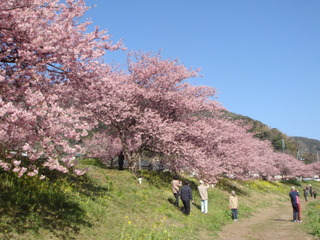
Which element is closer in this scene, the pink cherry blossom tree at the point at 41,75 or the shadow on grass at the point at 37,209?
the pink cherry blossom tree at the point at 41,75

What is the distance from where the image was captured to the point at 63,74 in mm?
9367

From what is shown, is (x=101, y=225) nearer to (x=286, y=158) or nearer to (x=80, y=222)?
(x=80, y=222)

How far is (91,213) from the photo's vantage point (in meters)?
10.5

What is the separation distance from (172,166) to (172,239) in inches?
523

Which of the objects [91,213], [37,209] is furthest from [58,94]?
[91,213]

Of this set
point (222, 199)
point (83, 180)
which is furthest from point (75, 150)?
point (222, 199)

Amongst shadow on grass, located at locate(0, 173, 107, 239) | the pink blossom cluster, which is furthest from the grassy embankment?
the pink blossom cluster

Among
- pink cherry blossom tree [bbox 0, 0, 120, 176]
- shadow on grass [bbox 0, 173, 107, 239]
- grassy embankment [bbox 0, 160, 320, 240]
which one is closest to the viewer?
pink cherry blossom tree [bbox 0, 0, 120, 176]

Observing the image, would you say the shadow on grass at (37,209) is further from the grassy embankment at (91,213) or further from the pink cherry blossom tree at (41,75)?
the pink cherry blossom tree at (41,75)

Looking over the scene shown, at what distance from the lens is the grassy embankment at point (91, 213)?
27.3 ft

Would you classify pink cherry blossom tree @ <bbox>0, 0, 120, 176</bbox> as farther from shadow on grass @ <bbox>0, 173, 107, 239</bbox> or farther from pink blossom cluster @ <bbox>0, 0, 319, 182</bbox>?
shadow on grass @ <bbox>0, 173, 107, 239</bbox>

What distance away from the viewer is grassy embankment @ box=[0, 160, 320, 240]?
8.34m

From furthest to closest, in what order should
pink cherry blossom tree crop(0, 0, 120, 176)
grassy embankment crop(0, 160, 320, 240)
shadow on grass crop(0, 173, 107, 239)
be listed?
1. grassy embankment crop(0, 160, 320, 240)
2. shadow on grass crop(0, 173, 107, 239)
3. pink cherry blossom tree crop(0, 0, 120, 176)

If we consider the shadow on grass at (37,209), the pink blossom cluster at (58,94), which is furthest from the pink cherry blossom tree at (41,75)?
the shadow on grass at (37,209)
